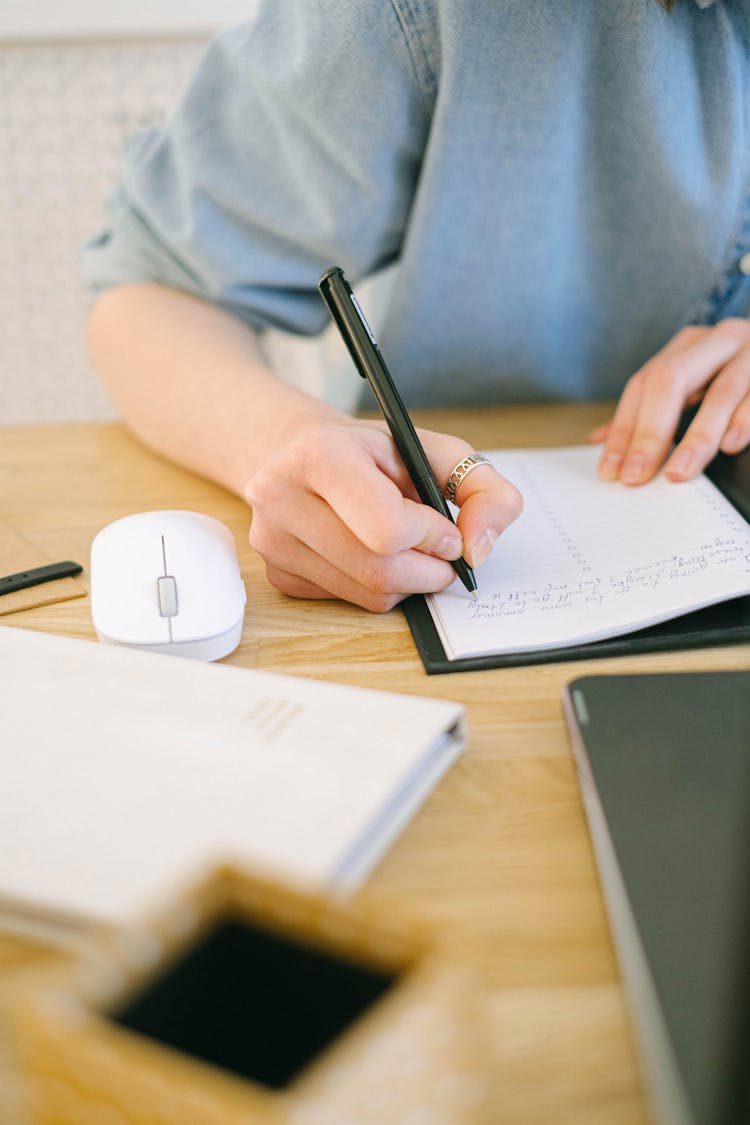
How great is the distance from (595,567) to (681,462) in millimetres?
142

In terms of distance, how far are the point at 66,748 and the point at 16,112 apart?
4.54 ft

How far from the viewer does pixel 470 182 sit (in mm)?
827

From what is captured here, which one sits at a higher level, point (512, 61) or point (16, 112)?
point (512, 61)

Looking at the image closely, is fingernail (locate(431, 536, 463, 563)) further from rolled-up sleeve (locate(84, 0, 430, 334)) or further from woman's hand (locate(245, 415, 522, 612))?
rolled-up sleeve (locate(84, 0, 430, 334))

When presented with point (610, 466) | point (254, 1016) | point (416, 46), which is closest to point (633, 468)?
→ point (610, 466)

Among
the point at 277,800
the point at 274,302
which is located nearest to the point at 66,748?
the point at 277,800

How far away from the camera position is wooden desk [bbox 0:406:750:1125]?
28 cm

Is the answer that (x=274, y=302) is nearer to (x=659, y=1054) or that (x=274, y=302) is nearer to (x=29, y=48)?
(x=659, y=1054)

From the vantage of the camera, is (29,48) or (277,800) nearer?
(277,800)

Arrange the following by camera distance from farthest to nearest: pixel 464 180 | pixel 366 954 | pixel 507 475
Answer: pixel 464 180, pixel 507 475, pixel 366 954

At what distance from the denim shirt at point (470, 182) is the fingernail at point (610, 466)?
0.79ft

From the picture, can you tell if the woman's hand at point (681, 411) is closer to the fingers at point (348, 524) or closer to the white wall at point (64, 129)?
the fingers at point (348, 524)

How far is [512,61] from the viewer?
0.76 meters

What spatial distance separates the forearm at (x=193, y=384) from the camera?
2.22ft
